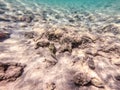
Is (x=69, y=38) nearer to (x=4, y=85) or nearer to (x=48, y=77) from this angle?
(x=48, y=77)

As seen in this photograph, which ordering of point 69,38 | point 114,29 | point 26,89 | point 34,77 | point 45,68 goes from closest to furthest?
point 26,89 → point 34,77 → point 45,68 → point 69,38 → point 114,29

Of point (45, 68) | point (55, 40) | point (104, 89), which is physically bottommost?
point (104, 89)

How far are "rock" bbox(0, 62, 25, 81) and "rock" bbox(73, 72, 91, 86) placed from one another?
199 cm

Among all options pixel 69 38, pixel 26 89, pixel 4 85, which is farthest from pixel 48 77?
pixel 69 38

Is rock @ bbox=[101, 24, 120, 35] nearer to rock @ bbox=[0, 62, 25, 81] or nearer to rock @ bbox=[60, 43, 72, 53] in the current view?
rock @ bbox=[60, 43, 72, 53]

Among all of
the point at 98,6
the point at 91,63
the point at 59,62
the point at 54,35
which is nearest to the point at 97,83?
the point at 91,63

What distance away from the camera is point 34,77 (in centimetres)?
538

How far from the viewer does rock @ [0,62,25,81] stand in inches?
207

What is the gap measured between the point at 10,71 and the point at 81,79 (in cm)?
253

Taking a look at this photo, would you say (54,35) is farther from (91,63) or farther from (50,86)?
(50,86)

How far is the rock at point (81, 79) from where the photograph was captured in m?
5.24

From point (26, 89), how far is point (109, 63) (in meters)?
3.73

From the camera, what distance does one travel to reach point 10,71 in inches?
216

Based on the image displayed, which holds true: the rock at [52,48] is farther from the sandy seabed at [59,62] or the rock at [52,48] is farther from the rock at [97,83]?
the rock at [97,83]
